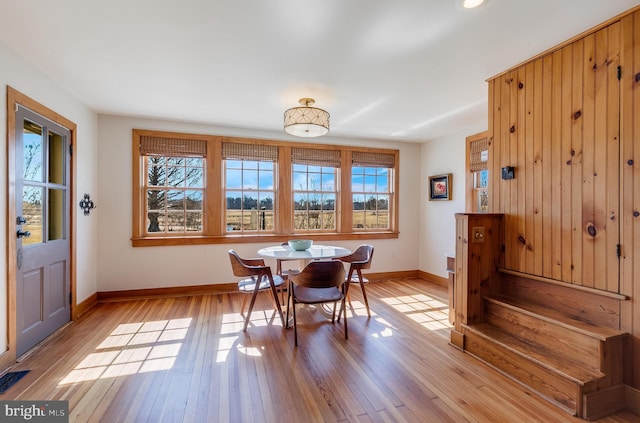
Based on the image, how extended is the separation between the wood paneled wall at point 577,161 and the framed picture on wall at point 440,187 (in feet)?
6.64

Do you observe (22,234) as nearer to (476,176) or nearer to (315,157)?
(315,157)

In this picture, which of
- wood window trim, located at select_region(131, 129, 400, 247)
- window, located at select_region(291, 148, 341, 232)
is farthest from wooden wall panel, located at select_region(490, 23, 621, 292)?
window, located at select_region(291, 148, 341, 232)

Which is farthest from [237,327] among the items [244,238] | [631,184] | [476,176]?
[476,176]

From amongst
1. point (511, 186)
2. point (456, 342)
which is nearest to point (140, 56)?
point (511, 186)

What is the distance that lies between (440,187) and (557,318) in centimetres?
308

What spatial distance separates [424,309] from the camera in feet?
12.1

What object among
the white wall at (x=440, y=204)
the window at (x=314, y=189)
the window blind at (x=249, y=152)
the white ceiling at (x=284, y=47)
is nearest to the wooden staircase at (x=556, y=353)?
the white ceiling at (x=284, y=47)

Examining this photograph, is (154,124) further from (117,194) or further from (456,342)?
(456,342)

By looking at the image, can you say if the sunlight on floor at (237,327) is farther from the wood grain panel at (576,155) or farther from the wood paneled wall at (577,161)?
the wood grain panel at (576,155)

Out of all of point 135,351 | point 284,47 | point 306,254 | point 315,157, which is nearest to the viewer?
point 284,47

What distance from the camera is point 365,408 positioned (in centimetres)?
185

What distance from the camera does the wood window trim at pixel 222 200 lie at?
13.3ft

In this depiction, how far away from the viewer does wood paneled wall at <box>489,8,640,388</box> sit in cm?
188

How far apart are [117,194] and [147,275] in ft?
3.91
